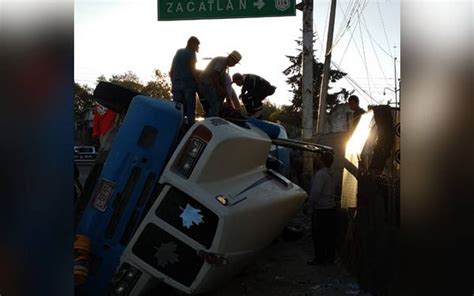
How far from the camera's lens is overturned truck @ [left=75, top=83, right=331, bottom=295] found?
4.61 m

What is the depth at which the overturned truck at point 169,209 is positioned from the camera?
182 inches

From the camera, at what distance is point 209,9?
11047 mm

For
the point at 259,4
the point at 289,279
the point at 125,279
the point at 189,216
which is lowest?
the point at 289,279

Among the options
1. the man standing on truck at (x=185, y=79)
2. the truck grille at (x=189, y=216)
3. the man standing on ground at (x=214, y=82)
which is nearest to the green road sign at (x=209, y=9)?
the man standing on ground at (x=214, y=82)

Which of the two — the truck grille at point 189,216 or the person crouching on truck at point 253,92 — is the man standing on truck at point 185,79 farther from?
the truck grille at point 189,216

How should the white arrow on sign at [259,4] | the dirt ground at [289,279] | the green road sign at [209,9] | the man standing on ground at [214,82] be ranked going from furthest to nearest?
the white arrow on sign at [259,4]
the green road sign at [209,9]
the man standing on ground at [214,82]
the dirt ground at [289,279]

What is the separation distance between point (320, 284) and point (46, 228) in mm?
5094

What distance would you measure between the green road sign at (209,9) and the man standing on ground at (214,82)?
3355 millimetres

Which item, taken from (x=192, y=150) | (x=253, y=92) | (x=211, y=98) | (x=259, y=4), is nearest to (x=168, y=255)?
(x=192, y=150)

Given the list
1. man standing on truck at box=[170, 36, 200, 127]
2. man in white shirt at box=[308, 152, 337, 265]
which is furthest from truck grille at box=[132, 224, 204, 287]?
man standing on truck at box=[170, 36, 200, 127]

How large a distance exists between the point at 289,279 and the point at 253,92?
4151 mm

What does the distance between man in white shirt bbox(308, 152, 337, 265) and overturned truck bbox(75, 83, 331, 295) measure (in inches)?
75.6

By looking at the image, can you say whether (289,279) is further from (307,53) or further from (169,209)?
(307,53)

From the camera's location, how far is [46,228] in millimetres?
1636
